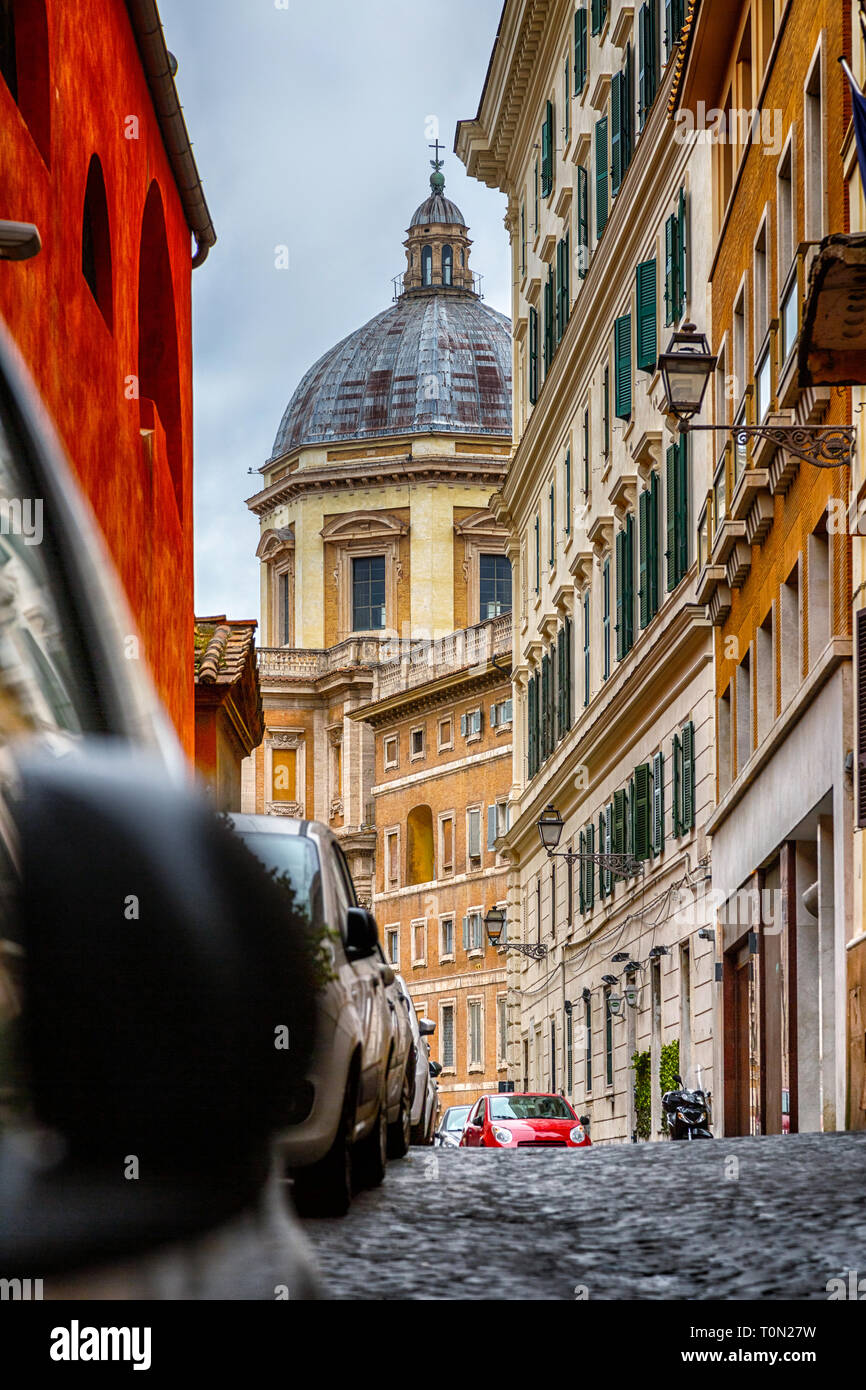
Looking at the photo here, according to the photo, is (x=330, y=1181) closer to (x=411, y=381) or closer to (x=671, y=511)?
(x=671, y=511)

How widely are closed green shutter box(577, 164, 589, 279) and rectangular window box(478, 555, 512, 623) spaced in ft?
182

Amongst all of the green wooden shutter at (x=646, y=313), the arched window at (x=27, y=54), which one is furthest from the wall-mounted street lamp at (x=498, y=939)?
the arched window at (x=27, y=54)

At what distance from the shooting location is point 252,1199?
2488 millimetres

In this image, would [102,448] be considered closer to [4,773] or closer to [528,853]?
[4,773]

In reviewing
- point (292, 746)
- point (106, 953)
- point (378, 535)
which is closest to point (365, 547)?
point (378, 535)

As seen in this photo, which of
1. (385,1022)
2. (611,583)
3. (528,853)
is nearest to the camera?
(385,1022)

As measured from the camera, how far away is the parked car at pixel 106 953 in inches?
85.0

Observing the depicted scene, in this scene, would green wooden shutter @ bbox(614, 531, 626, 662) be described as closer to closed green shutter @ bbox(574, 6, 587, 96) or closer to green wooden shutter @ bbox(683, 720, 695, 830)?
green wooden shutter @ bbox(683, 720, 695, 830)

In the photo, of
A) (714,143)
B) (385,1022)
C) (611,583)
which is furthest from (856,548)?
(611,583)

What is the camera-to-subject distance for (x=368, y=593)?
98188 mm

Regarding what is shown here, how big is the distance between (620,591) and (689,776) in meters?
7.76

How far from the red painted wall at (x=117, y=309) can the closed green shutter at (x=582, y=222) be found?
21083mm

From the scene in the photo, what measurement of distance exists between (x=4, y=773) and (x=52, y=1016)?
29cm

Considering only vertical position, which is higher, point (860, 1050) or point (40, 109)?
point (40, 109)
